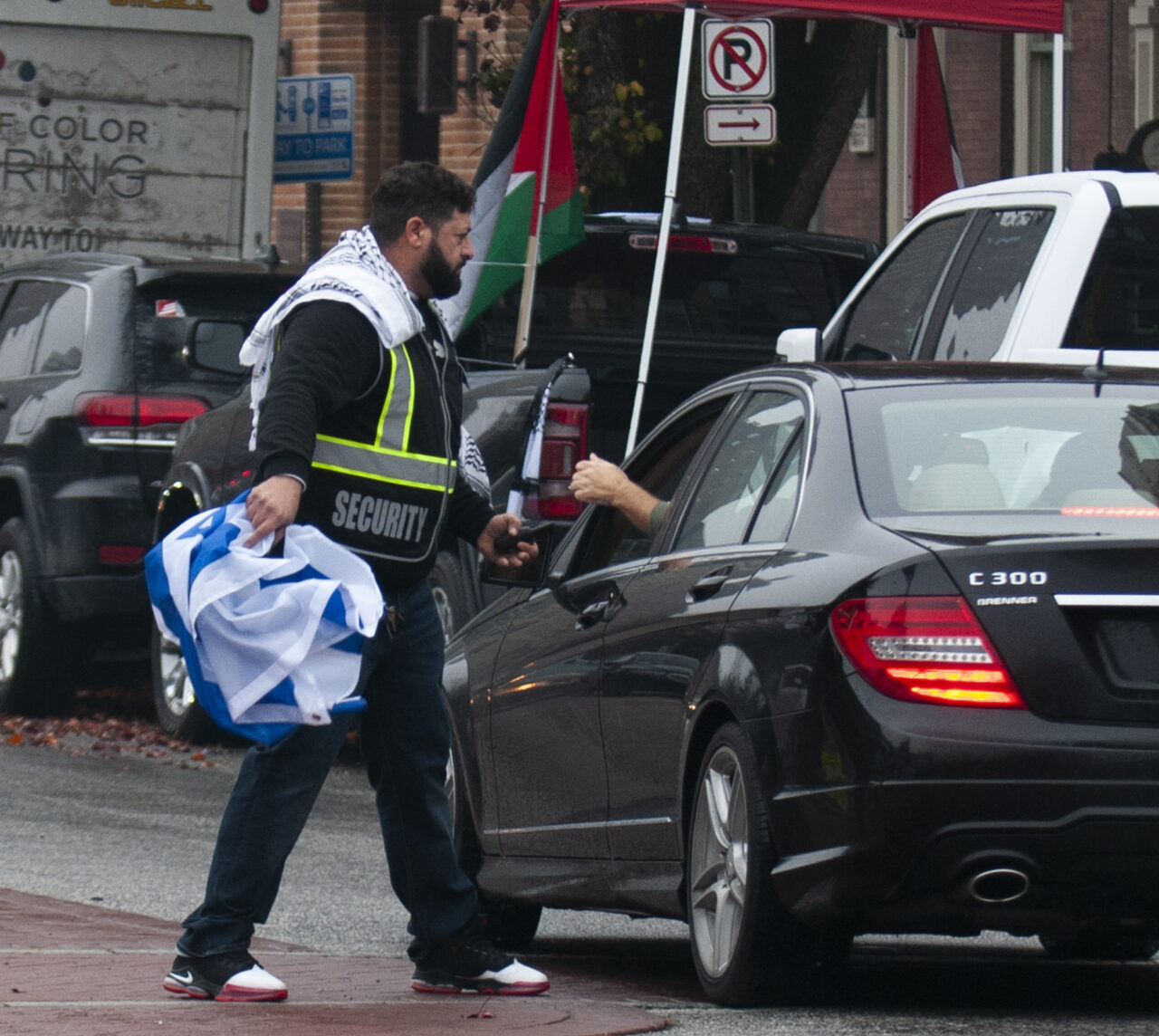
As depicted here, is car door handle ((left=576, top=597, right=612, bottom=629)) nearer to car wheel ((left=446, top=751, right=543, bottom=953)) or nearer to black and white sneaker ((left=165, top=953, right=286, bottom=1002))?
car wheel ((left=446, top=751, right=543, bottom=953))

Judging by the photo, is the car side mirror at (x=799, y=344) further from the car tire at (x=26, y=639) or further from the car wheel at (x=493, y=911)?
the car tire at (x=26, y=639)

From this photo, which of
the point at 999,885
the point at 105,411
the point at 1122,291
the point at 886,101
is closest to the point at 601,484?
the point at 999,885

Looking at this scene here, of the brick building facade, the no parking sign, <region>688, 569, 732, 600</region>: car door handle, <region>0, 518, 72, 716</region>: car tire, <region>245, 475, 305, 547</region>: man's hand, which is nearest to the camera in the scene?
<region>245, 475, 305, 547</region>: man's hand

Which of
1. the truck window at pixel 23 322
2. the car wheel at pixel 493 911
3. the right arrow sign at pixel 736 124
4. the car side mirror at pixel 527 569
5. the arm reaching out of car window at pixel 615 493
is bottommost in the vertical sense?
the car wheel at pixel 493 911

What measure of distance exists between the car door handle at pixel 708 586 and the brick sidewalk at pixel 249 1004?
2.99 ft

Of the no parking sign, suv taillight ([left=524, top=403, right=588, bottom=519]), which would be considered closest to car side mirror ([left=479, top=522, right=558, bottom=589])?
suv taillight ([left=524, top=403, right=588, bottom=519])

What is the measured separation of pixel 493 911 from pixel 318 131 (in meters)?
11.8

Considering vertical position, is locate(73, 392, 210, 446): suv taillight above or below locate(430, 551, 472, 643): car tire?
above

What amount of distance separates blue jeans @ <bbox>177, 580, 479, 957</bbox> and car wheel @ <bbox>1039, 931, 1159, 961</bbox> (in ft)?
4.52

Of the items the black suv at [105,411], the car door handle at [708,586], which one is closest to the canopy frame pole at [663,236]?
the black suv at [105,411]

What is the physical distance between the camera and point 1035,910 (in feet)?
18.8

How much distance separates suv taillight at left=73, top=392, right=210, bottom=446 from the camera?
1229 centimetres

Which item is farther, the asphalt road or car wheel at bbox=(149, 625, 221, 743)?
car wheel at bbox=(149, 625, 221, 743)

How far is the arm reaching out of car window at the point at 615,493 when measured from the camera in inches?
285
